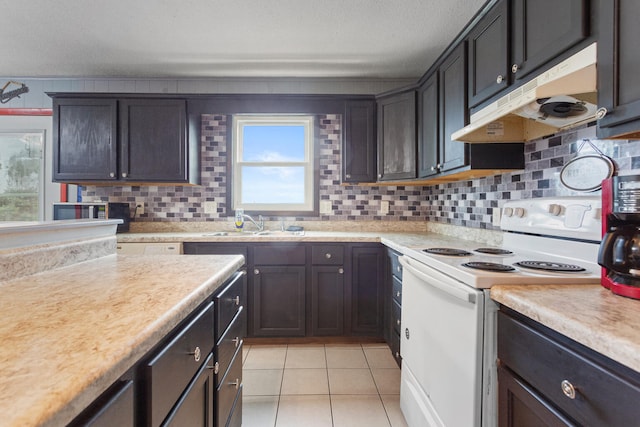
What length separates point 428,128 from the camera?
2.29 metres

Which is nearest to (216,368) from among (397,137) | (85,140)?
(397,137)

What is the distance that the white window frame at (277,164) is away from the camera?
3.09 metres

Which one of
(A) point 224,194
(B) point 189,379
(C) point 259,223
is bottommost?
(B) point 189,379

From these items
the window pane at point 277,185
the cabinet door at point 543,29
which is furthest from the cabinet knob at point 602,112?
the window pane at point 277,185

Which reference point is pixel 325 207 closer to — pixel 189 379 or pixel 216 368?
pixel 216 368

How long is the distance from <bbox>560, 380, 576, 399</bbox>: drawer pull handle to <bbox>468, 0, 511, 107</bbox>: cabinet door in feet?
4.19

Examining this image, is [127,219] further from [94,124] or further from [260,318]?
[260,318]

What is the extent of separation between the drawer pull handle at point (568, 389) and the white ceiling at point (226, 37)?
83.7 inches

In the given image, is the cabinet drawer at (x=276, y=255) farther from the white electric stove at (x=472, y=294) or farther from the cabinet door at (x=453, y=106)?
the cabinet door at (x=453, y=106)

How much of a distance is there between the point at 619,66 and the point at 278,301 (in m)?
2.28

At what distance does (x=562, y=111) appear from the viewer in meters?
1.34

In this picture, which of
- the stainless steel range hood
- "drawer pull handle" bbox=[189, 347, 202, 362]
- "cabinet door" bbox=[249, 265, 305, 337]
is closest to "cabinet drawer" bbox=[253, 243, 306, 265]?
"cabinet door" bbox=[249, 265, 305, 337]

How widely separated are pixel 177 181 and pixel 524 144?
262 cm

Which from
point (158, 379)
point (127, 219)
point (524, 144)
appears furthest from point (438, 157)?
point (127, 219)
